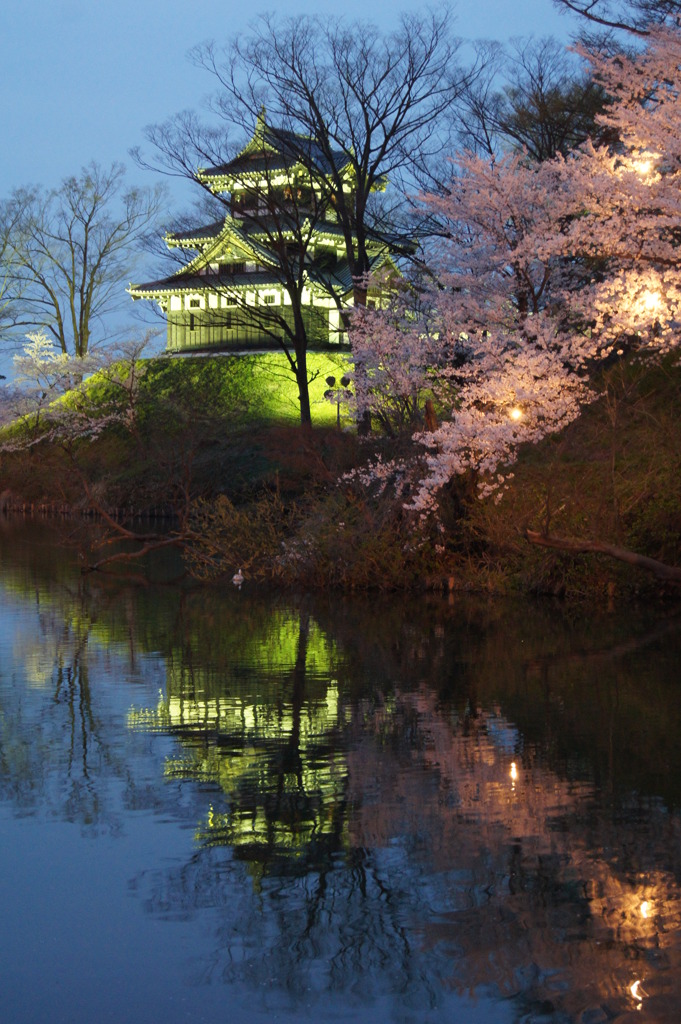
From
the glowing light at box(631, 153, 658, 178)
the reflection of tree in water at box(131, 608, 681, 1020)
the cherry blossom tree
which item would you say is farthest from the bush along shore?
the reflection of tree in water at box(131, 608, 681, 1020)

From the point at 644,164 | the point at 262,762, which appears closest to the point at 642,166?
the point at 644,164

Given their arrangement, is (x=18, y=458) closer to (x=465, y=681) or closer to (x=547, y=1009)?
(x=465, y=681)

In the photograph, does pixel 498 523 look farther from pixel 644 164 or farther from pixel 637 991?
pixel 637 991

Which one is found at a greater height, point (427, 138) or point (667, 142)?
Result: point (427, 138)

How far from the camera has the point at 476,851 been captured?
6504mm

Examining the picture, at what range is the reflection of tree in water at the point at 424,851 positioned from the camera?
16.7 ft

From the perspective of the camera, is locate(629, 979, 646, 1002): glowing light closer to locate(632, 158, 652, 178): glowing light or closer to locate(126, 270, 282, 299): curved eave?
locate(632, 158, 652, 178): glowing light

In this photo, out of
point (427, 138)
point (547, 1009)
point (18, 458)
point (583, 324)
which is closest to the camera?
point (547, 1009)

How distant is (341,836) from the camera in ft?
22.2

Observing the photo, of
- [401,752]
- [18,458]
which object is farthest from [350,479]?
[18,458]

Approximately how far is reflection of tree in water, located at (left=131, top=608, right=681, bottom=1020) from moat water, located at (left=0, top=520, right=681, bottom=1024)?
2cm

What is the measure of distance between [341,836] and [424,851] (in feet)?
1.83

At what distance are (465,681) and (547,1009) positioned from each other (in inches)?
283

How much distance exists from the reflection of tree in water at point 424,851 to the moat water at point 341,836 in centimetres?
2
